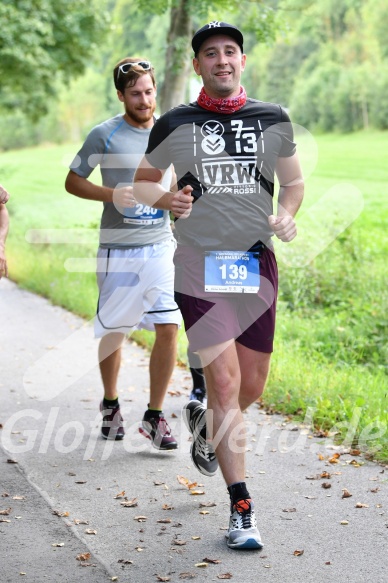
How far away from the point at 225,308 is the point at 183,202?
0.59m

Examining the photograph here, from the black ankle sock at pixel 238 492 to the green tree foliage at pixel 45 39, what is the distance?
25.9 metres

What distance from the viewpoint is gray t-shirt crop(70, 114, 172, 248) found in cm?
678

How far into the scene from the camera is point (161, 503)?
18.6ft

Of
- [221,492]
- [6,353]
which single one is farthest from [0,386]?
[221,492]

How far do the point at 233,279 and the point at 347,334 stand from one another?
541cm

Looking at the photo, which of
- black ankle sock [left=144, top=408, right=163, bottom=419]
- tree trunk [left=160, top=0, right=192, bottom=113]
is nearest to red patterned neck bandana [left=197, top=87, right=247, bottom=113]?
black ankle sock [left=144, top=408, right=163, bottom=419]

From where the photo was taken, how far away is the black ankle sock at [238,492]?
501cm

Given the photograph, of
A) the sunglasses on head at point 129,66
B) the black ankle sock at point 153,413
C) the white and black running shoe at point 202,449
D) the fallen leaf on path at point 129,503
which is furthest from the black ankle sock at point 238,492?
the sunglasses on head at point 129,66

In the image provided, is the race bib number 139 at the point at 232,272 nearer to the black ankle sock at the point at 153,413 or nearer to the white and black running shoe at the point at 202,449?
the white and black running shoe at the point at 202,449

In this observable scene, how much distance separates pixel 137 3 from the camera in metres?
12.6

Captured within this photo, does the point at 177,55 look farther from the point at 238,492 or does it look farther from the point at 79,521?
the point at 238,492

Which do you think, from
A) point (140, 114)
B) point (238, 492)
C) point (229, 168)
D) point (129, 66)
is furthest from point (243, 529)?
point (129, 66)

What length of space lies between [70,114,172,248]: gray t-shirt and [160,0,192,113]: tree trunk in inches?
252

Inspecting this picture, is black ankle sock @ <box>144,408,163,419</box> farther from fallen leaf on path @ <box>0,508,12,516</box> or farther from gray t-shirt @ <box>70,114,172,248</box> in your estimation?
fallen leaf on path @ <box>0,508,12,516</box>
